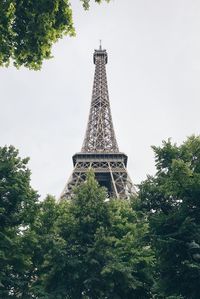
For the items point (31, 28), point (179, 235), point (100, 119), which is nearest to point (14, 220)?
point (179, 235)

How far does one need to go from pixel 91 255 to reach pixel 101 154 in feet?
141

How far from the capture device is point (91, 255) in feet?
71.4

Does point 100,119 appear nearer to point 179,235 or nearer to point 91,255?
point 91,255

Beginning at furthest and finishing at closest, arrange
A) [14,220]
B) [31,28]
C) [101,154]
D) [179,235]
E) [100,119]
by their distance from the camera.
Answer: [100,119] < [101,154] < [14,220] < [179,235] < [31,28]

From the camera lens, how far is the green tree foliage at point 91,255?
21.1 m

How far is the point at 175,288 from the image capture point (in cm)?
1827

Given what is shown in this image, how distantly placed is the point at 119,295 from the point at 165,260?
181 inches

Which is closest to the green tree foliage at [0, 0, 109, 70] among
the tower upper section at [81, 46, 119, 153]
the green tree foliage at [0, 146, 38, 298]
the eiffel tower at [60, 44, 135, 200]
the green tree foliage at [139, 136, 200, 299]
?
the green tree foliage at [139, 136, 200, 299]

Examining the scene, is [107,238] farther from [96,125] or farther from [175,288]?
[96,125]

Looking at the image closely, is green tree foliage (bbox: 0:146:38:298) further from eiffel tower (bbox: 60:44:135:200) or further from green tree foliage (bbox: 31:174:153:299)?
eiffel tower (bbox: 60:44:135:200)

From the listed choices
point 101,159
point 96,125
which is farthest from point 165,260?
point 96,125

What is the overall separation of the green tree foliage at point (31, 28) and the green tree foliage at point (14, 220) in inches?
390

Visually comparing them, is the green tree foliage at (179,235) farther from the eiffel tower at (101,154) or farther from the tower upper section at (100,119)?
the tower upper section at (100,119)

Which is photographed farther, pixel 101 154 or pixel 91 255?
pixel 101 154
